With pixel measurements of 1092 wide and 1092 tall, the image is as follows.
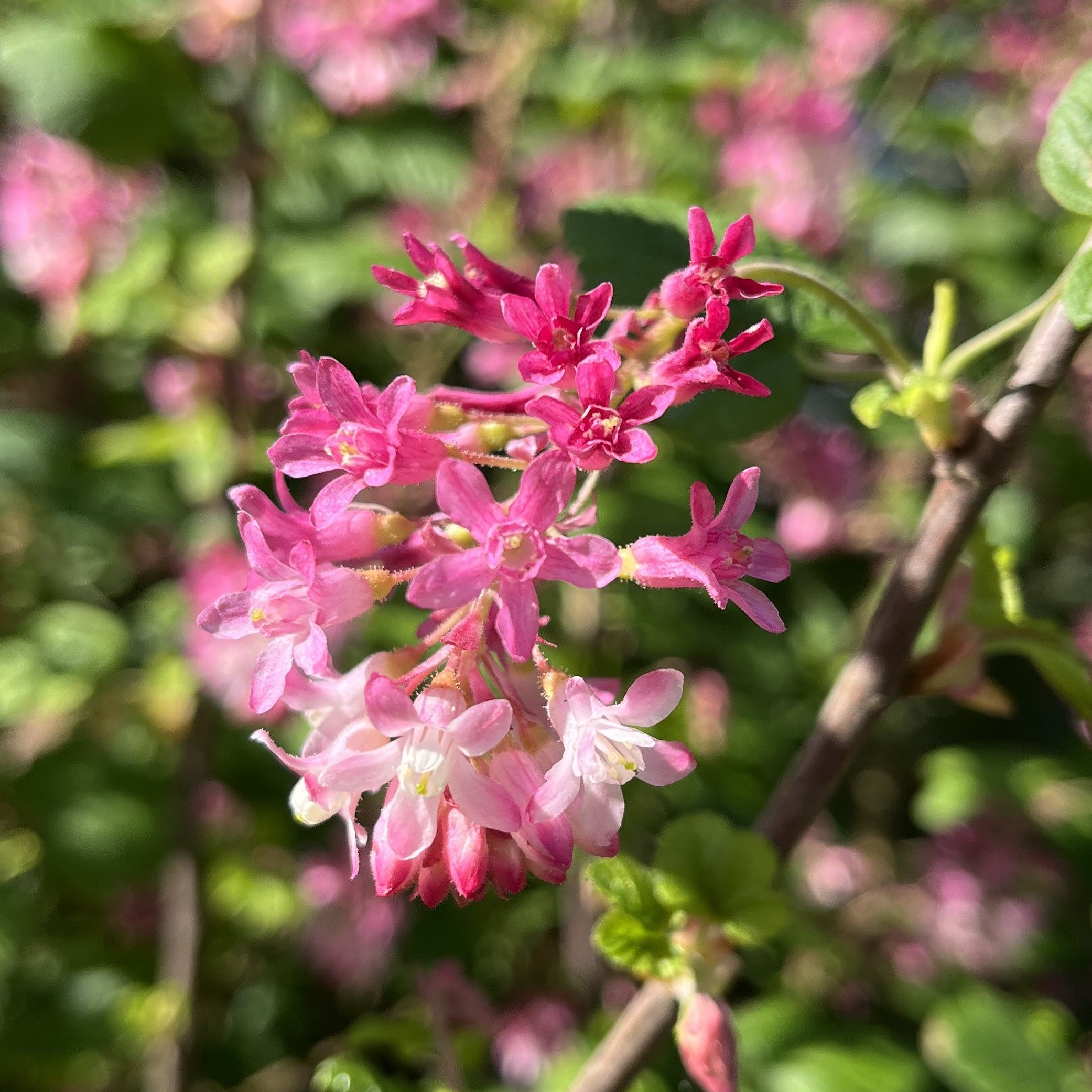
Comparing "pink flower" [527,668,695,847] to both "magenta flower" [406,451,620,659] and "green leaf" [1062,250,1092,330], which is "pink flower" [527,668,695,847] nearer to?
"magenta flower" [406,451,620,659]

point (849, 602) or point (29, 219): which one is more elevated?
A: point (29, 219)

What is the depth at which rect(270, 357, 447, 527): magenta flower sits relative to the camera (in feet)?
2.06

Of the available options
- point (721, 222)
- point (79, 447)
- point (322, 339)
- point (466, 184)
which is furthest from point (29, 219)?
point (721, 222)

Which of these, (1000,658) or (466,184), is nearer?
(466,184)

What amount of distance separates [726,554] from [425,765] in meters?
0.25

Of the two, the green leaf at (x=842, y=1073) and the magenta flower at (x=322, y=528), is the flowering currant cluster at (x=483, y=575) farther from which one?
the green leaf at (x=842, y=1073)

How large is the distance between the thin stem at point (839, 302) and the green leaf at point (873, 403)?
38 millimetres

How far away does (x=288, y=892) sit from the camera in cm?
198

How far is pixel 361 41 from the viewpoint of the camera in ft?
7.08

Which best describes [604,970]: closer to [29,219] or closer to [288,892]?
[288,892]

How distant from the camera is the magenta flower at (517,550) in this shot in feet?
1.91

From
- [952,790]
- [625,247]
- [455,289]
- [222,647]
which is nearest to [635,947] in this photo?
[455,289]

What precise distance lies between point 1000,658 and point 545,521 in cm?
220

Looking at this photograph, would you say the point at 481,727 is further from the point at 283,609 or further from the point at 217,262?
the point at 217,262
